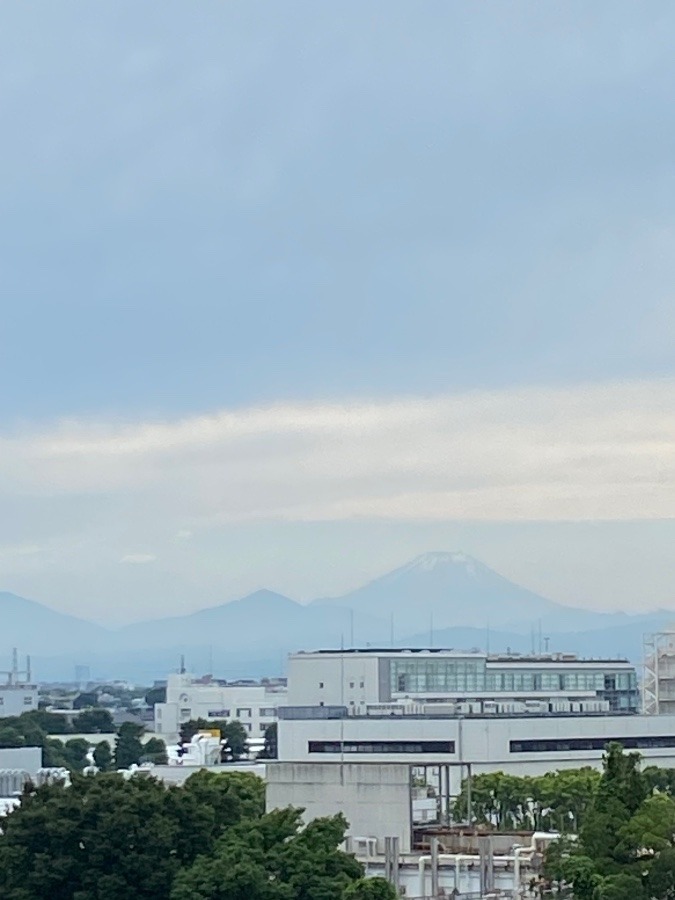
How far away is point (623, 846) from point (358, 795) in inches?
476

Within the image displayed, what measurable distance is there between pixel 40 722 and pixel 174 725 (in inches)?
951

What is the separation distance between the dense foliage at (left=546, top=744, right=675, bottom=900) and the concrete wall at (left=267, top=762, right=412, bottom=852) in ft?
28.8

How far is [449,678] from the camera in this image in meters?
146

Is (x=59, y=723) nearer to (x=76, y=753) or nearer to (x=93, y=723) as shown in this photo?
(x=93, y=723)

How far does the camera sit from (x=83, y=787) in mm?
39000

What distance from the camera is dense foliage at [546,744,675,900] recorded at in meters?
34.2

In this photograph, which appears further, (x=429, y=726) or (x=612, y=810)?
(x=429, y=726)

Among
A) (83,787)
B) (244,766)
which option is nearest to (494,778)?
(244,766)

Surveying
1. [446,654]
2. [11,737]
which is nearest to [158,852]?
[11,737]

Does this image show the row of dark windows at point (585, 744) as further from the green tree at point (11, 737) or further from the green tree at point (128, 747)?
the green tree at point (11, 737)

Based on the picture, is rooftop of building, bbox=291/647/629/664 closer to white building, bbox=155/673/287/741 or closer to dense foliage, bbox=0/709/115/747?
dense foliage, bbox=0/709/115/747

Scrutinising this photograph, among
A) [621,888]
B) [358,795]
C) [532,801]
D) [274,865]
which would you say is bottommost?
[621,888]

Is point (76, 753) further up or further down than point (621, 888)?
further up

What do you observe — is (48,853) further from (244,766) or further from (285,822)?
(244,766)
